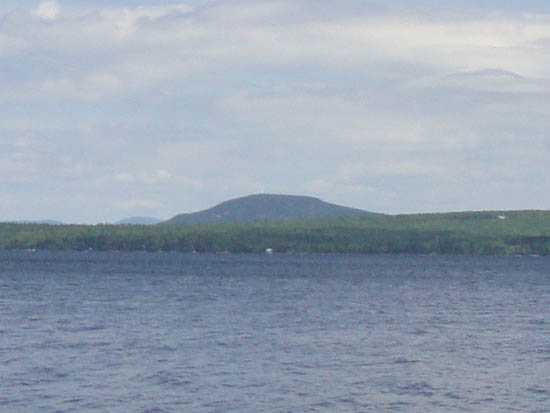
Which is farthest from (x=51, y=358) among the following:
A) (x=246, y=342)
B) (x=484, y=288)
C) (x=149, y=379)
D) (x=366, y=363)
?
(x=484, y=288)

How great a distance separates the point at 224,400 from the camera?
40.9 metres

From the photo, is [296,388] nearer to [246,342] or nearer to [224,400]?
[224,400]

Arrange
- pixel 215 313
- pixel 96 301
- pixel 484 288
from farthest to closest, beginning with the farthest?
pixel 484 288
pixel 96 301
pixel 215 313

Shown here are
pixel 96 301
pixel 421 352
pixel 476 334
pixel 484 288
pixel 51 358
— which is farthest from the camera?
pixel 484 288

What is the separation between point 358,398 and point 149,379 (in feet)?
34.9

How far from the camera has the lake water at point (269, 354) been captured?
41.3 m

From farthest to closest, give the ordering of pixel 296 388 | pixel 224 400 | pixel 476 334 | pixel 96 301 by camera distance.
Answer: pixel 96 301
pixel 476 334
pixel 296 388
pixel 224 400

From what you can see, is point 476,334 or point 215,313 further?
point 215,313

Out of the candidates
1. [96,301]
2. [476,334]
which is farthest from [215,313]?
[476,334]

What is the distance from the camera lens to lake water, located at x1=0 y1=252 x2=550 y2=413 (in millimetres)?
41281

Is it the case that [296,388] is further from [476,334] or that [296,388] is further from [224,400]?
[476,334]

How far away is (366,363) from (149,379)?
12953 mm

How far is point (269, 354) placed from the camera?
54750 millimetres

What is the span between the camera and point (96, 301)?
94.4 metres
